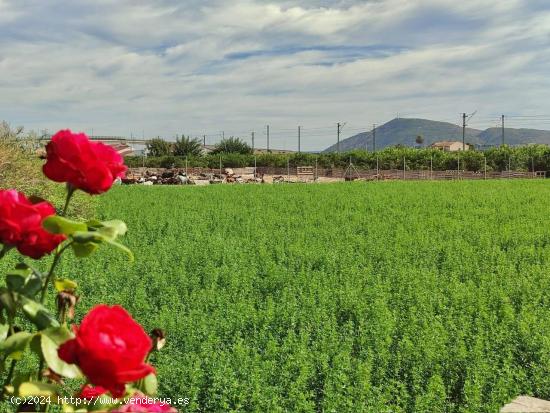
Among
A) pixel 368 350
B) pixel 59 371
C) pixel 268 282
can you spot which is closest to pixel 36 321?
pixel 59 371

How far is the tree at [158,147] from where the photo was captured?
63969 millimetres

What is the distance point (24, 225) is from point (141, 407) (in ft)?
1.52

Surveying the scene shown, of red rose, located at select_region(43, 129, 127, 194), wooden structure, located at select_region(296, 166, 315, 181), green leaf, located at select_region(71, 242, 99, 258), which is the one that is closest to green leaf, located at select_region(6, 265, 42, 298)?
green leaf, located at select_region(71, 242, 99, 258)

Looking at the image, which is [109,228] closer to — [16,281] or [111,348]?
[16,281]

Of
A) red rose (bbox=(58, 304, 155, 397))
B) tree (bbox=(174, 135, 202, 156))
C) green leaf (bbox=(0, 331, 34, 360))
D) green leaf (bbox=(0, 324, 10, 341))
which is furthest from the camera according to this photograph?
tree (bbox=(174, 135, 202, 156))

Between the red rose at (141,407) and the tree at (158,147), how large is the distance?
6384 cm

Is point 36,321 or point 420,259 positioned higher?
point 36,321

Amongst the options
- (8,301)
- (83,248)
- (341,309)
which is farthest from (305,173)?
(8,301)

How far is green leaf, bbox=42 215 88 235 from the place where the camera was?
1256mm

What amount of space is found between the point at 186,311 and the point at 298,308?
1.28 metres

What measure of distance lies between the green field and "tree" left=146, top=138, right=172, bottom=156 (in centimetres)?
5148

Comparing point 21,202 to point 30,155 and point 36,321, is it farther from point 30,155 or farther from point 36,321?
point 30,155

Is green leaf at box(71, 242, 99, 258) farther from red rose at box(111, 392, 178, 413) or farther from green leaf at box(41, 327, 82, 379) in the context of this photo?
red rose at box(111, 392, 178, 413)

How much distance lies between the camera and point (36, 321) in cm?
129
